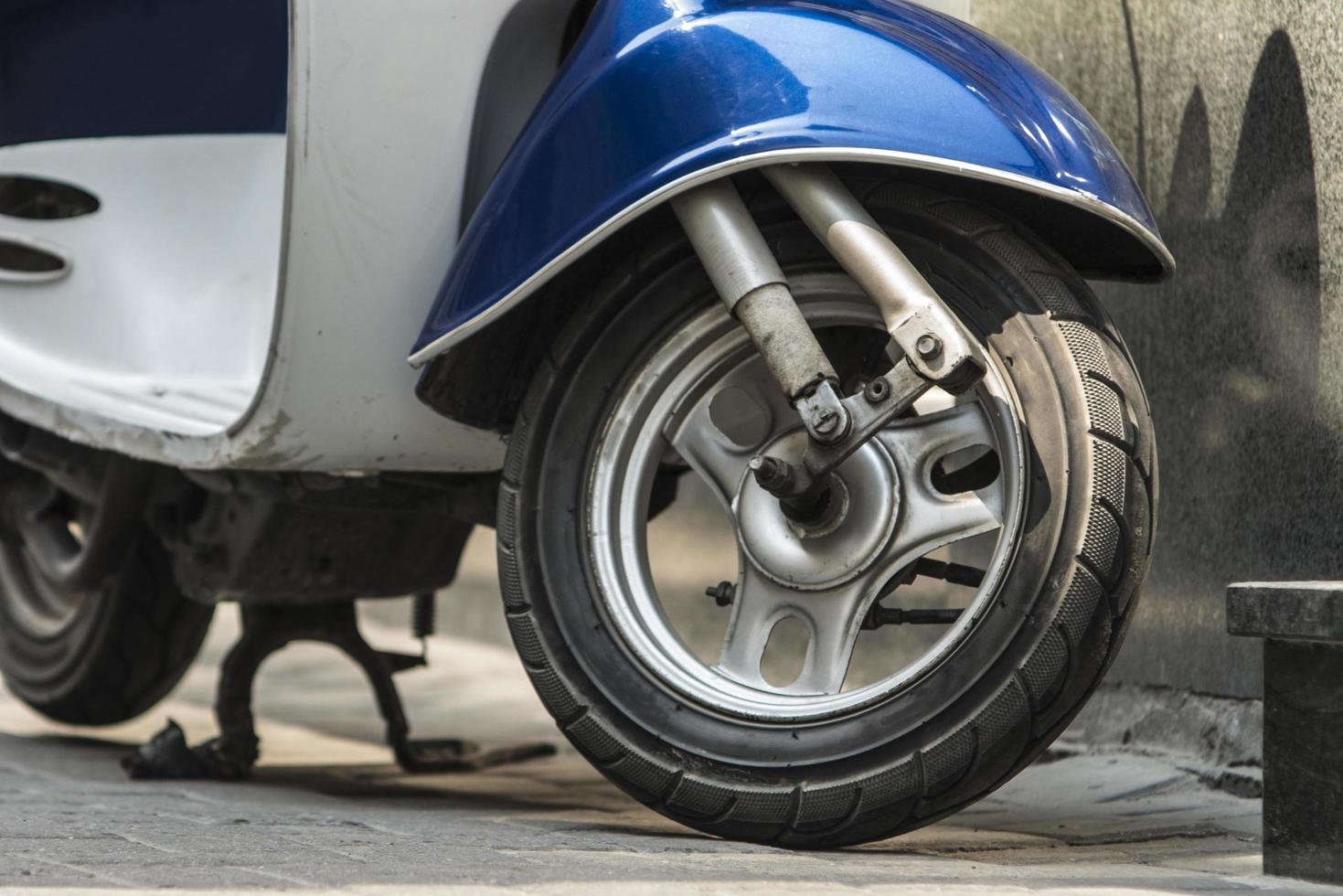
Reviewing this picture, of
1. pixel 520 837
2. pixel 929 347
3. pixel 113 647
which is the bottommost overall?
pixel 520 837

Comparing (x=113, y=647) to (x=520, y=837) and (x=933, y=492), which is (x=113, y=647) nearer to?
(x=520, y=837)

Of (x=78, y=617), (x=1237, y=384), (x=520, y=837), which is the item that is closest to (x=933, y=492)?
(x=520, y=837)

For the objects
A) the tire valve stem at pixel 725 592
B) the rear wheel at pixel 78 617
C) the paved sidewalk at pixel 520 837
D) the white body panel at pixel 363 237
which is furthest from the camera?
the rear wheel at pixel 78 617

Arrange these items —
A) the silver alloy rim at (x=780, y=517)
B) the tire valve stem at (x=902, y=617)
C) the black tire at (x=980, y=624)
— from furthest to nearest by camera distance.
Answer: the tire valve stem at (x=902, y=617), the silver alloy rim at (x=780, y=517), the black tire at (x=980, y=624)

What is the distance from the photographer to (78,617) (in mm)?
3686

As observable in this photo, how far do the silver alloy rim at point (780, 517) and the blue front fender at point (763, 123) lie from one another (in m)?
0.20

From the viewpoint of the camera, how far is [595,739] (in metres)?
2.12

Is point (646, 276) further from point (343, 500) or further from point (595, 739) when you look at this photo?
point (343, 500)

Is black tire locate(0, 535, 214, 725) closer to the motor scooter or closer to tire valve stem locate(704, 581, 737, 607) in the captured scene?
the motor scooter

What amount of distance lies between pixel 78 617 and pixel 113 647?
0.13m

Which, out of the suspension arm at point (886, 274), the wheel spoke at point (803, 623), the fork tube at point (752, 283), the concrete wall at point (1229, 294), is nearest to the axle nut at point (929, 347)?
the suspension arm at point (886, 274)

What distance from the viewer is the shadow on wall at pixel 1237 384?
8.21 feet

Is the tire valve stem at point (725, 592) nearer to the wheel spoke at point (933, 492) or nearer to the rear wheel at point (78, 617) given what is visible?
the wheel spoke at point (933, 492)

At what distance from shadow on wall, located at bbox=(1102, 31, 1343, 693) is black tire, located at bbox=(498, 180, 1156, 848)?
0.63 meters
